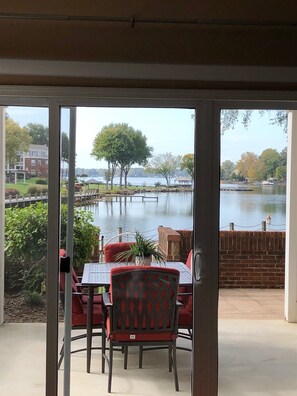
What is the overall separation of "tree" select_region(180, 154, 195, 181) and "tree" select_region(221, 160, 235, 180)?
187mm

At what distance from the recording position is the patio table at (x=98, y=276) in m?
2.93

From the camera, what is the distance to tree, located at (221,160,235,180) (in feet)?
9.34

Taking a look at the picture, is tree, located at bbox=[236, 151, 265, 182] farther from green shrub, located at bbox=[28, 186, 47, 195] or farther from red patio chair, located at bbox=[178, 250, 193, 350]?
green shrub, located at bbox=[28, 186, 47, 195]

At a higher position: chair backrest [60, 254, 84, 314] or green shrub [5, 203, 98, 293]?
green shrub [5, 203, 98, 293]

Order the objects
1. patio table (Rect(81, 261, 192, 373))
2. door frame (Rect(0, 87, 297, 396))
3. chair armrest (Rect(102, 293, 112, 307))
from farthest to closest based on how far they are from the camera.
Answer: chair armrest (Rect(102, 293, 112, 307)), patio table (Rect(81, 261, 192, 373)), door frame (Rect(0, 87, 297, 396))

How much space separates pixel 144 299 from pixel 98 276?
1.11ft

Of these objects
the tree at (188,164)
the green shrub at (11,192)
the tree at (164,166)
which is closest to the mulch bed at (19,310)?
the green shrub at (11,192)

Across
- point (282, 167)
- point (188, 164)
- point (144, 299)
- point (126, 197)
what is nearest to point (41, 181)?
point (126, 197)

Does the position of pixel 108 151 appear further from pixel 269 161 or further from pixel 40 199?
pixel 269 161

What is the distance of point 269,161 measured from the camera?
2.94m

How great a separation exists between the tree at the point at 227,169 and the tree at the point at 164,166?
0.91 feet

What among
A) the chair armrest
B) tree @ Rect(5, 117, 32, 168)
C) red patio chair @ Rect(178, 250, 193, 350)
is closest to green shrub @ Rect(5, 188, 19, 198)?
tree @ Rect(5, 117, 32, 168)

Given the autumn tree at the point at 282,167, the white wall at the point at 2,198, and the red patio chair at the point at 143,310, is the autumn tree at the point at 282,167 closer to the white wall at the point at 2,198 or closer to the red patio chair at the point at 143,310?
the red patio chair at the point at 143,310

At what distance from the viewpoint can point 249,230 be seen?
2980mm
